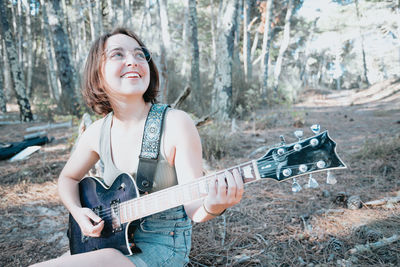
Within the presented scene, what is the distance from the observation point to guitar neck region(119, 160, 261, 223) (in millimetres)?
1187

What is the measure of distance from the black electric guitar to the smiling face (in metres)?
0.50

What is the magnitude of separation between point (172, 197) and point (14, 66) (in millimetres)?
10086

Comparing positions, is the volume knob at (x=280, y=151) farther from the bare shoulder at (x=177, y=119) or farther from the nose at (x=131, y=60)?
the nose at (x=131, y=60)

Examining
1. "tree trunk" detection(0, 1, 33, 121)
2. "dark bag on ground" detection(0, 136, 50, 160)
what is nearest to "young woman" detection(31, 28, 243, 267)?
"dark bag on ground" detection(0, 136, 50, 160)

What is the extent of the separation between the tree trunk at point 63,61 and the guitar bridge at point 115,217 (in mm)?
7708

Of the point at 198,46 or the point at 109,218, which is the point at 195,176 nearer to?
the point at 109,218

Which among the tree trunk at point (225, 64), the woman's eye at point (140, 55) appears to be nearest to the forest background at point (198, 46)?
the tree trunk at point (225, 64)

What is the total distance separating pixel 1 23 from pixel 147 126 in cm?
994

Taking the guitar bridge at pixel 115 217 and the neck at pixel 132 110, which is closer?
the guitar bridge at pixel 115 217

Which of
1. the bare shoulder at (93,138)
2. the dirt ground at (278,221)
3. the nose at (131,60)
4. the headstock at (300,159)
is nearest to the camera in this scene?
the headstock at (300,159)

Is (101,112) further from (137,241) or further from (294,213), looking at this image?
(294,213)

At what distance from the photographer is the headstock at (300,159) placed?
3.54ft

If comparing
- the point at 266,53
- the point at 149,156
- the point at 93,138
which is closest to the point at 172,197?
the point at 149,156

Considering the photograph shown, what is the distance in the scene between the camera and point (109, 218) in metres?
1.40
